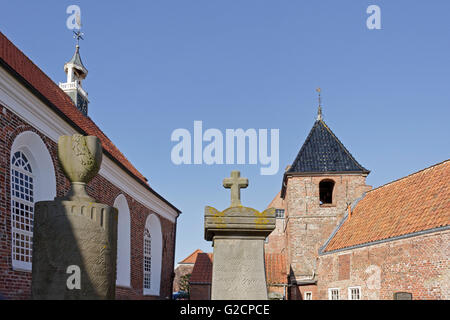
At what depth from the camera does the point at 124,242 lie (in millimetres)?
16609

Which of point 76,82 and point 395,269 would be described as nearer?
point 395,269

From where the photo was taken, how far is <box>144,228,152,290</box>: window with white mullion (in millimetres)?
19725

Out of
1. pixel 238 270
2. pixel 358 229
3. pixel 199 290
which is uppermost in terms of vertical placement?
pixel 358 229

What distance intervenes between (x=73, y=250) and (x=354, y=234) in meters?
17.0

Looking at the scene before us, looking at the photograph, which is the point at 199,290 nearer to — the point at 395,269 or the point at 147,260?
the point at 147,260

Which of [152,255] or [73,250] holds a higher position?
[73,250]

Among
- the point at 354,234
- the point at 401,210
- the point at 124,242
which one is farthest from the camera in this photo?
the point at 354,234

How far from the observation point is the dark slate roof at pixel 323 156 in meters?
23.4

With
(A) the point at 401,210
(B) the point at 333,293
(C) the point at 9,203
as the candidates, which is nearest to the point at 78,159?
(C) the point at 9,203

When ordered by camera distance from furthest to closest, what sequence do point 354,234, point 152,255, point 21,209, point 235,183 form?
1. point 152,255
2. point 354,234
3. point 21,209
4. point 235,183

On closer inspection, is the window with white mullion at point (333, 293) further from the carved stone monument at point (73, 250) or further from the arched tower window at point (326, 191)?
the carved stone monument at point (73, 250)

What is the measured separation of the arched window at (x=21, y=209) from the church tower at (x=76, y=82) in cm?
1223

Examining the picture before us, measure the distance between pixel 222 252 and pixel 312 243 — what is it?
17.1m
